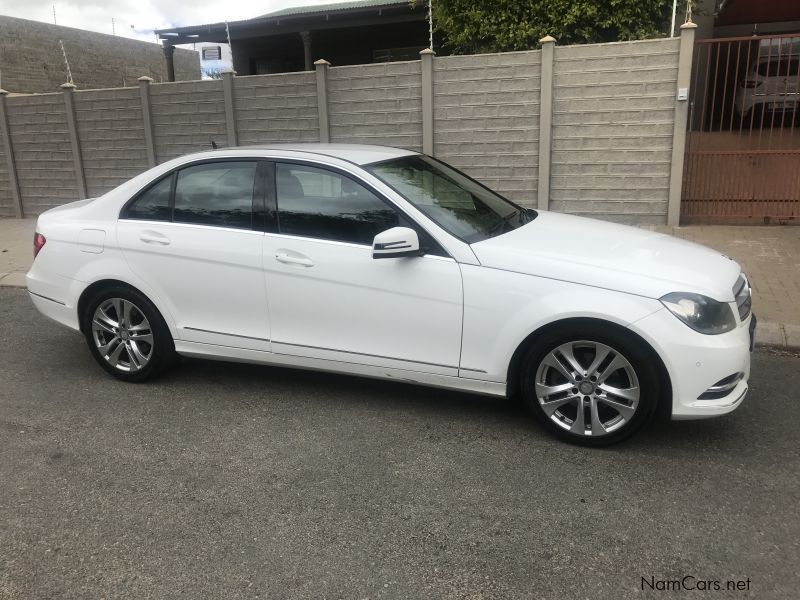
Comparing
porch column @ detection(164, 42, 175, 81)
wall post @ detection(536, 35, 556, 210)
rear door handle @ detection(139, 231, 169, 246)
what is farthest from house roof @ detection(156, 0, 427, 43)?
rear door handle @ detection(139, 231, 169, 246)

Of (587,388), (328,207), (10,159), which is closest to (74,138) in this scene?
(10,159)

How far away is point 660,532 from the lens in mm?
2988

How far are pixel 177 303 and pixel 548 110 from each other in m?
5.91

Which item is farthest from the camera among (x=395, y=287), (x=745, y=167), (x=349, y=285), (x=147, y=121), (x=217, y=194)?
(x=147, y=121)

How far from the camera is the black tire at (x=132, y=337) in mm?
4621

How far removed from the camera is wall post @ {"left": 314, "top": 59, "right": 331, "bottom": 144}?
9.65 metres

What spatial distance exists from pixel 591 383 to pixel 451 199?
1527 mm

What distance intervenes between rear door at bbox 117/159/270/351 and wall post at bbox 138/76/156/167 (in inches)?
272

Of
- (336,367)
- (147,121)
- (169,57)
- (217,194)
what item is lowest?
(336,367)

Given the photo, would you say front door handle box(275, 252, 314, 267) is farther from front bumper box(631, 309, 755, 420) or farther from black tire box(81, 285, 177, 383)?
front bumper box(631, 309, 755, 420)

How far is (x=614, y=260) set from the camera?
12.2 feet

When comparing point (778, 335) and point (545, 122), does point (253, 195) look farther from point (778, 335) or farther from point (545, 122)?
point (545, 122)

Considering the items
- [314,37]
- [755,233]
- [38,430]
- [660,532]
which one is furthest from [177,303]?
[314,37]

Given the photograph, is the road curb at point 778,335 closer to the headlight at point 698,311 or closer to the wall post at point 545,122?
the headlight at point 698,311
